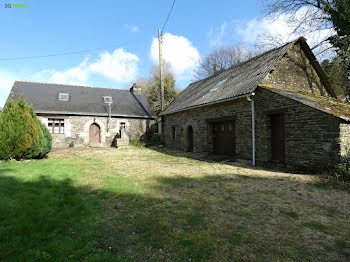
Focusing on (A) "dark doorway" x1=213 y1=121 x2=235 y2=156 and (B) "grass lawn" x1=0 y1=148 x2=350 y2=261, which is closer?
(B) "grass lawn" x1=0 y1=148 x2=350 y2=261

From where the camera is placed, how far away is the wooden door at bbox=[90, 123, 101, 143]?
1791 cm

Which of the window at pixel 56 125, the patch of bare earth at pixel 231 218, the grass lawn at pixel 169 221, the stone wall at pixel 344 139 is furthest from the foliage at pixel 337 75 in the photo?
the window at pixel 56 125

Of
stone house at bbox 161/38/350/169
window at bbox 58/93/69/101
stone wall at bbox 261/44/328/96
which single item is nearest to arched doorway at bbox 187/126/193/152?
stone house at bbox 161/38/350/169

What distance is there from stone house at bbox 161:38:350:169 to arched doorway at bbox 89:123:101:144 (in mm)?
8468

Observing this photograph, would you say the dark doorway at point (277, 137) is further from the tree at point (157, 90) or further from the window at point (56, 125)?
the tree at point (157, 90)

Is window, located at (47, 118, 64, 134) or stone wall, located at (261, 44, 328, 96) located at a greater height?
stone wall, located at (261, 44, 328, 96)

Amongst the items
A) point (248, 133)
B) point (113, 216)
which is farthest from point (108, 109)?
point (113, 216)

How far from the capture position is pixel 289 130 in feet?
24.5

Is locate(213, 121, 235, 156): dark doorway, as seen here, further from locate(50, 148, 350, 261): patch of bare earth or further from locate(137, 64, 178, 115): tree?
locate(137, 64, 178, 115): tree

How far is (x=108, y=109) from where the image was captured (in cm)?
1869

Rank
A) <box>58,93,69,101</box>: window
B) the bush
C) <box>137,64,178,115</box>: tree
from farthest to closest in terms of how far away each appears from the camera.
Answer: <box>137,64,178,115</box>: tree → <box>58,93,69,101</box>: window → the bush

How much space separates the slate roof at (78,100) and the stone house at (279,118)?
782 centimetres

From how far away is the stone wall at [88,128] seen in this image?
55.1 feet

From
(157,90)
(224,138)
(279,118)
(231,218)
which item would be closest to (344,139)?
(279,118)
